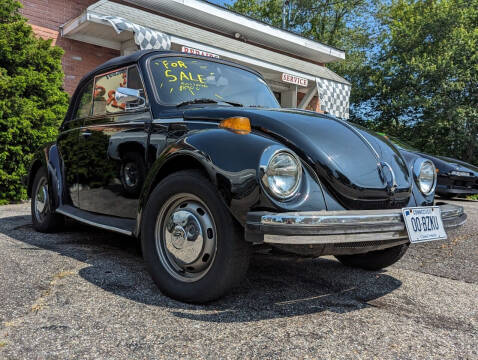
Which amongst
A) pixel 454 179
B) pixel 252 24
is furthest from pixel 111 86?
pixel 252 24

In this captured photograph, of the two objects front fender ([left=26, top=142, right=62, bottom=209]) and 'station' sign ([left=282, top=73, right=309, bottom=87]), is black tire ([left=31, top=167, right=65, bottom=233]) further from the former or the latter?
'station' sign ([left=282, top=73, right=309, bottom=87])

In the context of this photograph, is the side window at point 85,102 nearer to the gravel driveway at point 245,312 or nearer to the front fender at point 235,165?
the gravel driveway at point 245,312

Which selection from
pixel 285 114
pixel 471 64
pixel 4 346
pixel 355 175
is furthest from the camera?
pixel 471 64

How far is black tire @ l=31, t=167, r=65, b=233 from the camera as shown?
4.08 m

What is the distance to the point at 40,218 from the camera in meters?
4.26

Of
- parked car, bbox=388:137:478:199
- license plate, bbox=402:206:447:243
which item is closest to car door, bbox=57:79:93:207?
license plate, bbox=402:206:447:243

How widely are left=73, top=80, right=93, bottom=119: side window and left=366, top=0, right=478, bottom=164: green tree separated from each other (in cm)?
1363

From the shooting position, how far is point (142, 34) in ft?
26.7

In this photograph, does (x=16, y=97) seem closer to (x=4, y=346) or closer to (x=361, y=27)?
(x=4, y=346)

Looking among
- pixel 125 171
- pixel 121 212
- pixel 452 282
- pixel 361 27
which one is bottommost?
pixel 452 282

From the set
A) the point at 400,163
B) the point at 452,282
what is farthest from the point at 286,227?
the point at 452,282

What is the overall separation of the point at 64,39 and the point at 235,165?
8646mm

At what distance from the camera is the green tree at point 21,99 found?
6.11m

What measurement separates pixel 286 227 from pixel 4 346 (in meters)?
1.31
